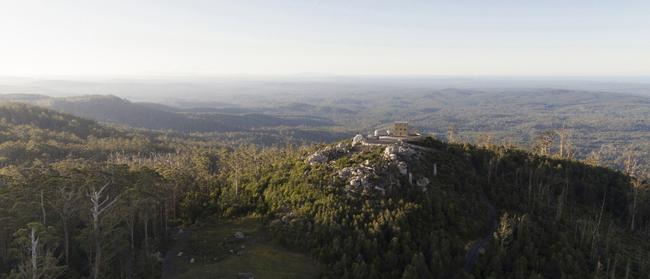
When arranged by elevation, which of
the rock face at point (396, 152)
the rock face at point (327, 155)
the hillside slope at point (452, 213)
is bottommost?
the hillside slope at point (452, 213)

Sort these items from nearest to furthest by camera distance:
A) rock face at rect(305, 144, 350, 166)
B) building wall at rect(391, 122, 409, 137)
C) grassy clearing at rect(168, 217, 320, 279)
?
grassy clearing at rect(168, 217, 320, 279)
rock face at rect(305, 144, 350, 166)
building wall at rect(391, 122, 409, 137)

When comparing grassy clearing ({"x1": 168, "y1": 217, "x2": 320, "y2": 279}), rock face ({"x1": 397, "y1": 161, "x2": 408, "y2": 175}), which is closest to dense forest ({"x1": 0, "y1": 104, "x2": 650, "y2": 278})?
rock face ({"x1": 397, "y1": 161, "x2": 408, "y2": 175})

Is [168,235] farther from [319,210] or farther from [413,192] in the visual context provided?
[413,192]

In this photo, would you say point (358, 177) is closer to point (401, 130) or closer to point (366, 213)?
point (366, 213)

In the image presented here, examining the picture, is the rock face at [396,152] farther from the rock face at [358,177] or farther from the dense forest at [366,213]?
the rock face at [358,177]

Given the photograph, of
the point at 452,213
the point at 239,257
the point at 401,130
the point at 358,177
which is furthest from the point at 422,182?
the point at 239,257

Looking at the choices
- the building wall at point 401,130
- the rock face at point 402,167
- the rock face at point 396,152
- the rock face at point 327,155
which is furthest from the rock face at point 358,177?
the building wall at point 401,130

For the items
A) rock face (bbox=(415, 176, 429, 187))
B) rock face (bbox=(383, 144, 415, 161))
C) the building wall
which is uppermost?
the building wall

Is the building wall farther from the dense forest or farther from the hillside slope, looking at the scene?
the dense forest
